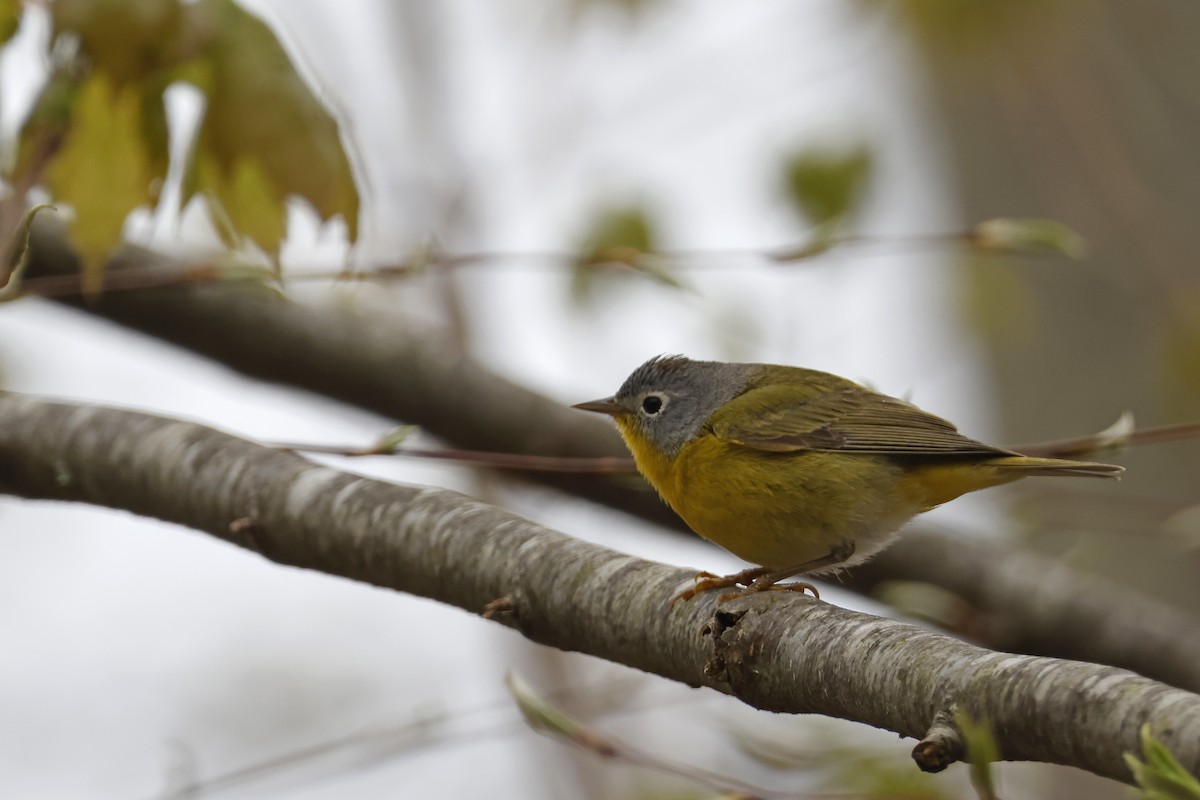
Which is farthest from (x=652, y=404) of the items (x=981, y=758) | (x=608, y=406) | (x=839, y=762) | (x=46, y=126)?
(x=981, y=758)

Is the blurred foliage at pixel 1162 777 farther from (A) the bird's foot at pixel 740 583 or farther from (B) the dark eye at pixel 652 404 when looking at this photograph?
(B) the dark eye at pixel 652 404

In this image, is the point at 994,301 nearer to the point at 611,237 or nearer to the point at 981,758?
the point at 611,237

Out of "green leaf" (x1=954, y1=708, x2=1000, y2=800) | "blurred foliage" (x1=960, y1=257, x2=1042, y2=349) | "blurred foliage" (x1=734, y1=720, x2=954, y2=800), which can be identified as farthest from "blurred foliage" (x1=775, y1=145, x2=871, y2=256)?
"green leaf" (x1=954, y1=708, x2=1000, y2=800)

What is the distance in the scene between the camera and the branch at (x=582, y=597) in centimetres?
146

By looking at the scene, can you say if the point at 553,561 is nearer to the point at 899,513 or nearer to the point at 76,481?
the point at 76,481

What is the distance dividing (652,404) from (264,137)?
1.72m

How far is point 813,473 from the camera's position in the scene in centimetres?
323

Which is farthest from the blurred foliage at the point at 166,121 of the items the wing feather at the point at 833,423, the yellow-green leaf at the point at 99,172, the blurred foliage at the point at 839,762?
the blurred foliage at the point at 839,762

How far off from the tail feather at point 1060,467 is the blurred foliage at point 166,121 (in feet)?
5.53

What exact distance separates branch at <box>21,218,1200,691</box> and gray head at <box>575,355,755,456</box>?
0.62m

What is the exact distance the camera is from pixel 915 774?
395 cm

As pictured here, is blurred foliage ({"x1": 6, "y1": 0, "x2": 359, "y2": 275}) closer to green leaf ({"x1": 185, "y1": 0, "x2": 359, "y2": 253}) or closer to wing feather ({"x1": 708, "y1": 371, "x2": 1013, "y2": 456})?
green leaf ({"x1": 185, "y1": 0, "x2": 359, "y2": 253})

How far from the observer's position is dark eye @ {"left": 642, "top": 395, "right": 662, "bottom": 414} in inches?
150

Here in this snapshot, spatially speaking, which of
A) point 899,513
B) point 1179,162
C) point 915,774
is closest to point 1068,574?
point 915,774
